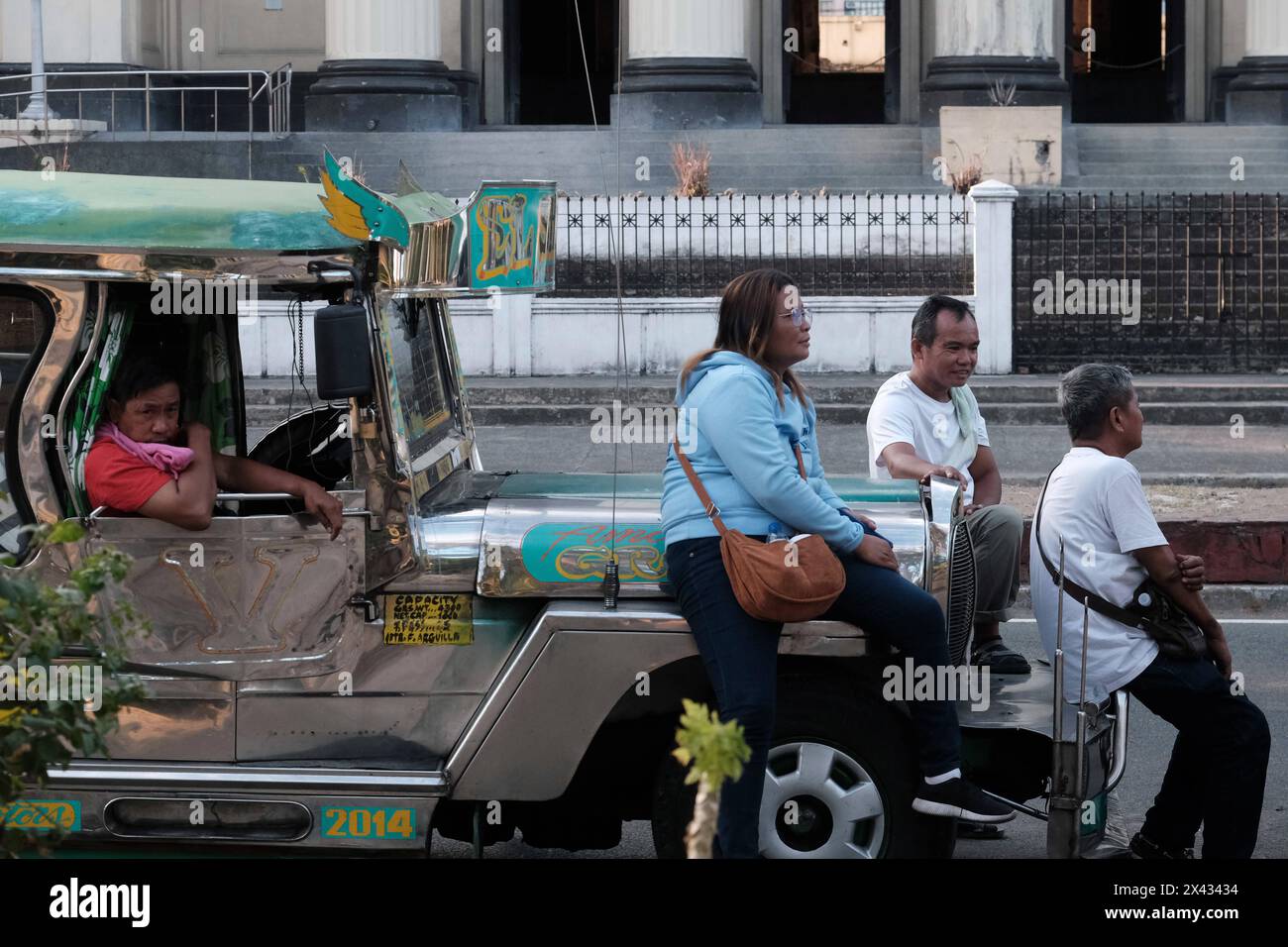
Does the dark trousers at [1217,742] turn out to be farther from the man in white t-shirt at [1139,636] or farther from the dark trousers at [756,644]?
the dark trousers at [756,644]

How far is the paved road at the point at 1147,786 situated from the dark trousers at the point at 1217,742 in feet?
2.40

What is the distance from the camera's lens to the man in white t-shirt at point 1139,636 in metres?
5.29

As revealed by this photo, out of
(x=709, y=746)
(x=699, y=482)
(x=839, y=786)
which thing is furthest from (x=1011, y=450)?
(x=709, y=746)

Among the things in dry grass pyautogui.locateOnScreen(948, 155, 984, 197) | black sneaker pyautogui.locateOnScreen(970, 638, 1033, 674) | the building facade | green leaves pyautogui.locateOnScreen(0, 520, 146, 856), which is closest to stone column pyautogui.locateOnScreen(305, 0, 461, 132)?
the building facade

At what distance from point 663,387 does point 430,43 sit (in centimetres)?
A: 1160

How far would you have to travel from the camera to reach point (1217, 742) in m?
5.30

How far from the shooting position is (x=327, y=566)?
197 inches

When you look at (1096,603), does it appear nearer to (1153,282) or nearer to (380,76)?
(1153,282)

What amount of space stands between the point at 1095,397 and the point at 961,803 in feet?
4.34

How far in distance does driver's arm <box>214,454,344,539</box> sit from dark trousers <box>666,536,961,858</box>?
914 millimetres

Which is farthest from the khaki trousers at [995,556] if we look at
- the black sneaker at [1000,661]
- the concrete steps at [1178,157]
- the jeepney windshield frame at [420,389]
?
the concrete steps at [1178,157]

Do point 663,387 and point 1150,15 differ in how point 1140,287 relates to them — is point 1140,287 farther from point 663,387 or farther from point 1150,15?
point 1150,15

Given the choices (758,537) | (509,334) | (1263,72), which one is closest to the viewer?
(758,537)
